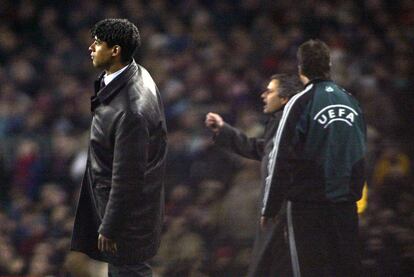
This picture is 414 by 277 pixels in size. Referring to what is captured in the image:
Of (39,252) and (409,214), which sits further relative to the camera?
(39,252)

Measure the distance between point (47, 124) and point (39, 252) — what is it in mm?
2219

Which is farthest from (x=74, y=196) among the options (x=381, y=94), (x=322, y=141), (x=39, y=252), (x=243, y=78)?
(x=322, y=141)

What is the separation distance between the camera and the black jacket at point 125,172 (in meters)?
4.66

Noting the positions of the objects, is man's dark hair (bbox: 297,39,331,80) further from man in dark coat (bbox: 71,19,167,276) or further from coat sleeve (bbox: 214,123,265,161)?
man in dark coat (bbox: 71,19,167,276)

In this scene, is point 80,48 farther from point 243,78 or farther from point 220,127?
point 220,127

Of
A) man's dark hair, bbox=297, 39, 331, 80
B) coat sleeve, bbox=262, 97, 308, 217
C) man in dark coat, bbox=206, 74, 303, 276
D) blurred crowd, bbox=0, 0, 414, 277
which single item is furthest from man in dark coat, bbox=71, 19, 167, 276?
blurred crowd, bbox=0, 0, 414, 277

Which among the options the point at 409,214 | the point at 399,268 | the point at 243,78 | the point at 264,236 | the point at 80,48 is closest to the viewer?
the point at 264,236

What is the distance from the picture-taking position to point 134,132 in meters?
4.66

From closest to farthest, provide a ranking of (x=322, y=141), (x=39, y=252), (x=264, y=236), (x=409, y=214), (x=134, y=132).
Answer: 1. (x=134, y=132)
2. (x=322, y=141)
3. (x=264, y=236)
4. (x=409, y=214)
5. (x=39, y=252)

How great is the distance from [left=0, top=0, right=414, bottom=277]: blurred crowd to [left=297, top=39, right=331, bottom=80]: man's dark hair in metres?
1.58

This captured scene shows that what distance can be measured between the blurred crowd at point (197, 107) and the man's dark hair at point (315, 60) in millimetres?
1576

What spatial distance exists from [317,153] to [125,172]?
3.90 feet

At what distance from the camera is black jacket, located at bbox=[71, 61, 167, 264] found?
4.66m

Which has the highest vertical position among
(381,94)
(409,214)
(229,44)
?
(229,44)
